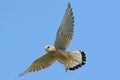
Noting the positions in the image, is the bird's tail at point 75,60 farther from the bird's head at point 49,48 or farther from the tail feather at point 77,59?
the bird's head at point 49,48

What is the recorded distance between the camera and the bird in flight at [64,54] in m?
6.71

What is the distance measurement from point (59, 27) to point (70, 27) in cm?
22

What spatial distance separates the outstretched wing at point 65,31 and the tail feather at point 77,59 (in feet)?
0.82

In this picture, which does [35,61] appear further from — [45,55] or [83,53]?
[83,53]

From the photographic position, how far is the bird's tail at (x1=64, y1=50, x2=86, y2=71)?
6945 mm

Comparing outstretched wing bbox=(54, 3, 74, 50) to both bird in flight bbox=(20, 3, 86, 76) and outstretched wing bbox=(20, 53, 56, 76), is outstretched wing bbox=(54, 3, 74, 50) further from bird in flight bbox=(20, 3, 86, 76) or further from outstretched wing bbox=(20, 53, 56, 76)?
outstretched wing bbox=(20, 53, 56, 76)

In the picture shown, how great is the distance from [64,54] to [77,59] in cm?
56

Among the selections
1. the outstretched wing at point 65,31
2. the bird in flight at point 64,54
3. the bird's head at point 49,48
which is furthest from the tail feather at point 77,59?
the bird's head at point 49,48

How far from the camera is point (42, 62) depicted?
7.02m

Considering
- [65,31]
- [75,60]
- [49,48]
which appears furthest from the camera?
[75,60]

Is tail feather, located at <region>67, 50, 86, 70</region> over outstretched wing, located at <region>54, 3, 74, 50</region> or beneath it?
beneath

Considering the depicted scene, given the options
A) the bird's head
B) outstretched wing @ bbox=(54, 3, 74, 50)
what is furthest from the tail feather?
the bird's head

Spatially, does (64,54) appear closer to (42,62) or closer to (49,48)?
(49,48)

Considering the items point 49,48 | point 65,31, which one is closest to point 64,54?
point 49,48
